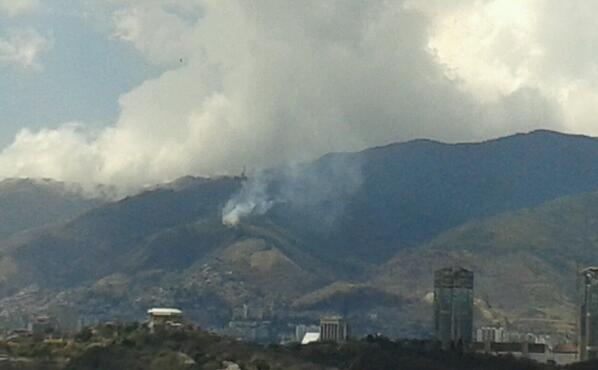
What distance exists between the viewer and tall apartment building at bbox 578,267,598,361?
165000 millimetres

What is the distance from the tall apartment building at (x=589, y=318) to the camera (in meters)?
165

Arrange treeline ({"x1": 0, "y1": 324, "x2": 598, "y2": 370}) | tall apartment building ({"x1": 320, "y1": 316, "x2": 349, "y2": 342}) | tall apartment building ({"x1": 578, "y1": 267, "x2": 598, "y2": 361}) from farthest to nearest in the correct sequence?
tall apartment building ({"x1": 320, "y1": 316, "x2": 349, "y2": 342})
tall apartment building ({"x1": 578, "y1": 267, "x2": 598, "y2": 361})
treeline ({"x1": 0, "y1": 324, "x2": 598, "y2": 370})

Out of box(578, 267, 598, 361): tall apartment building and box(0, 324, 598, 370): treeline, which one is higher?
box(578, 267, 598, 361): tall apartment building

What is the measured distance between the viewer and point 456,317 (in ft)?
650

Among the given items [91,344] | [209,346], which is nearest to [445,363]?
[209,346]

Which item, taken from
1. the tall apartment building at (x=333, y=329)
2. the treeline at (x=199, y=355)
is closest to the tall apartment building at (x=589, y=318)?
the tall apartment building at (x=333, y=329)

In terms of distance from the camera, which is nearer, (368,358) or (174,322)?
(368,358)

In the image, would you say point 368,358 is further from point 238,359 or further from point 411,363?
point 238,359

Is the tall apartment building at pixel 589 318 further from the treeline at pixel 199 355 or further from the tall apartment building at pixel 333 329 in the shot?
the treeline at pixel 199 355

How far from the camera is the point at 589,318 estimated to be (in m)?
174

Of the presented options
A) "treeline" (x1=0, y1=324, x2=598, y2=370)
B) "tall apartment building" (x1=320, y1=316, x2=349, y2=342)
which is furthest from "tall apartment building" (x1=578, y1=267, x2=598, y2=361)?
"treeline" (x1=0, y1=324, x2=598, y2=370)

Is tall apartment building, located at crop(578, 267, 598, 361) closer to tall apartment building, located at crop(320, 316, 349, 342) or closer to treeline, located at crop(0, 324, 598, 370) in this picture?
tall apartment building, located at crop(320, 316, 349, 342)

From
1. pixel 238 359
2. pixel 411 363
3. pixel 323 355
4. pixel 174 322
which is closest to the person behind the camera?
pixel 238 359

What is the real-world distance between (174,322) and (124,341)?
2855 centimetres
